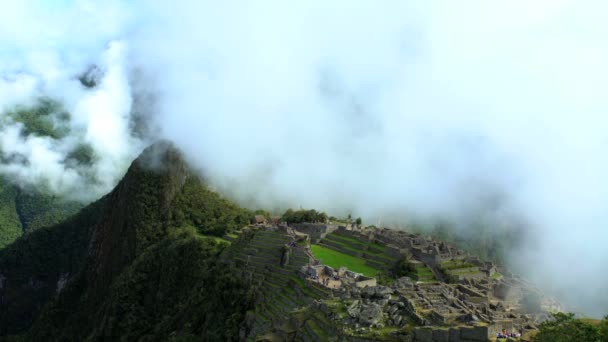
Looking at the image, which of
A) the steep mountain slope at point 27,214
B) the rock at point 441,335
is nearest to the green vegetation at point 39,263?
the steep mountain slope at point 27,214

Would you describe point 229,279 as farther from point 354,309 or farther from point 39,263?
point 39,263

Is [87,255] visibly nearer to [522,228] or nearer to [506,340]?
[522,228]

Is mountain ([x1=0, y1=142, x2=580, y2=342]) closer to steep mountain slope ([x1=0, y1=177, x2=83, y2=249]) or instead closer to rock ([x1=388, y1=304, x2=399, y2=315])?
rock ([x1=388, y1=304, x2=399, y2=315])

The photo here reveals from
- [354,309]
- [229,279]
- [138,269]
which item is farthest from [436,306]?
[138,269]

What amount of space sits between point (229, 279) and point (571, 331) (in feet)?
110

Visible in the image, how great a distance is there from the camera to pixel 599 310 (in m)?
57.3

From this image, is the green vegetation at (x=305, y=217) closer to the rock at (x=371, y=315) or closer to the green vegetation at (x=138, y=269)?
the green vegetation at (x=138, y=269)

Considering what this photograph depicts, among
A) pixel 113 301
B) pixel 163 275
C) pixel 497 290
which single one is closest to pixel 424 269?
pixel 497 290

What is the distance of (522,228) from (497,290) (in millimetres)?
Result: 73370

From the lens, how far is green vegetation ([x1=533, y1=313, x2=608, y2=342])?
18870 mm

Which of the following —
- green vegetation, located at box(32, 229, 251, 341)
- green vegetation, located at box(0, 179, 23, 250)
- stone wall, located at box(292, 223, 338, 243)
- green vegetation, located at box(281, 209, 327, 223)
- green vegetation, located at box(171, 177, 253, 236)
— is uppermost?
green vegetation, located at box(0, 179, 23, 250)

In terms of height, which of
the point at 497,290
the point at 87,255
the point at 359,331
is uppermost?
the point at 87,255

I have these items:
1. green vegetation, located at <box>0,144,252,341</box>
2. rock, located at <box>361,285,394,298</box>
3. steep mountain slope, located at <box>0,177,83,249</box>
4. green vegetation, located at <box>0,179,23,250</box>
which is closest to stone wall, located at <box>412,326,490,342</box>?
rock, located at <box>361,285,394,298</box>

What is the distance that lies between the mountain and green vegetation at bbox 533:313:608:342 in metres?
1.72
